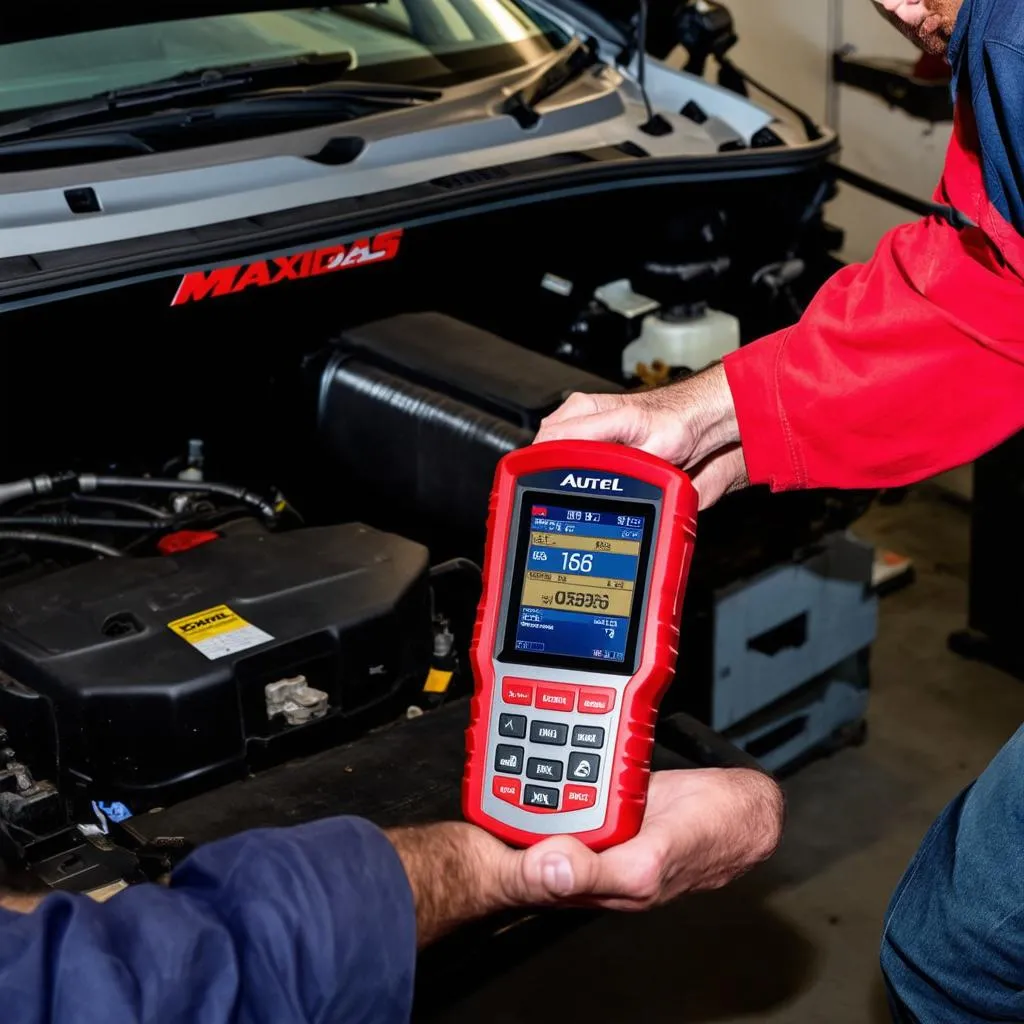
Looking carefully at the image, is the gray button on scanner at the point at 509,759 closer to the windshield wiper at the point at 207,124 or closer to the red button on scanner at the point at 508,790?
the red button on scanner at the point at 508,790

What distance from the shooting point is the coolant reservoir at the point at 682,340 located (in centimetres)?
207

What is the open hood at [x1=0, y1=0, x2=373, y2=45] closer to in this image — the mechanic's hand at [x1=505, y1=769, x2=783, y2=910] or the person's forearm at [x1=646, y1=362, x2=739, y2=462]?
the person's forearm at [x1=646, y1=362, x2=739, y2=462]

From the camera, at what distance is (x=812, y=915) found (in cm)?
202

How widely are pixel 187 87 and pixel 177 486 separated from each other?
49 centimetres

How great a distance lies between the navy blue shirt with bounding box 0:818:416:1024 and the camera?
840mm

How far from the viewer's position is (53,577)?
1.50 m

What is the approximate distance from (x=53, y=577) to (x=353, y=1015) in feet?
2.35

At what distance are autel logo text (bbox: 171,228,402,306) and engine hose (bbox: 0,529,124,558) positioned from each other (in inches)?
11.3

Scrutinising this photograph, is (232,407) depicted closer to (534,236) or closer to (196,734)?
(534,236)

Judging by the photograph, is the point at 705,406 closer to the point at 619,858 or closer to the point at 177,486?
the point at 619,858

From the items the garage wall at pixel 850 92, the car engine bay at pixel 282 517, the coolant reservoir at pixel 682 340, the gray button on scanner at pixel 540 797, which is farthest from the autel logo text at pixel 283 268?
the garage wall at pixel 850 92

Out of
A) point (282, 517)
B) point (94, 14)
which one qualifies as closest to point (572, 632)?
point (282, 517)

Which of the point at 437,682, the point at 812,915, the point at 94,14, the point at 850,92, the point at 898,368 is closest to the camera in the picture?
the point at 898,368

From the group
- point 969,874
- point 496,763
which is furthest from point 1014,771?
point 496,763
